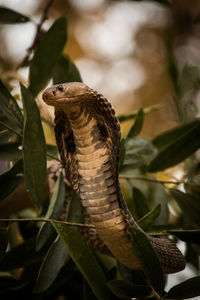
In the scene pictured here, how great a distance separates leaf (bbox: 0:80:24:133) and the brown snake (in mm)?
98

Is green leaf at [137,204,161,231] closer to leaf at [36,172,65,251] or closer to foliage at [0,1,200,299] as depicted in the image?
foliage at [0,1,200,299]

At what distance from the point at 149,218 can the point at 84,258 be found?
0.17 m

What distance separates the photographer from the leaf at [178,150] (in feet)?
3.72

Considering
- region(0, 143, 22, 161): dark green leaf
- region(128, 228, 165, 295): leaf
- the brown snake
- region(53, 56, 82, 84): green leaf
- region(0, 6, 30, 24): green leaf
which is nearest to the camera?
region(128, 228, 165, 295): leaf

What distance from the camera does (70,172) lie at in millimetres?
902

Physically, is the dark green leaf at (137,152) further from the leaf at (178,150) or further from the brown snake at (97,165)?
the brown snake at (97,165)

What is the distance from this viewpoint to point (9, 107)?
896 millimetres

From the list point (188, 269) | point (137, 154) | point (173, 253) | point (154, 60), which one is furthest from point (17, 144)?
point (154, 60)

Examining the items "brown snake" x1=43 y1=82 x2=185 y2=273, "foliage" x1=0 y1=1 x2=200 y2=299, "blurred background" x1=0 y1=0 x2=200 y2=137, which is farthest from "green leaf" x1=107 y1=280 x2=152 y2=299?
"blurred background" x1=0 y1=0 x2=200 y2=137

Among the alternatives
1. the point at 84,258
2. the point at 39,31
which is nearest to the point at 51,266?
the point at 84,258

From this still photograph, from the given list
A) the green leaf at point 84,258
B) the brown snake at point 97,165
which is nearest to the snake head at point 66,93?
the brown snake at point 97,165

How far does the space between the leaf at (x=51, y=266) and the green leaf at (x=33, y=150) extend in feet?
0.37

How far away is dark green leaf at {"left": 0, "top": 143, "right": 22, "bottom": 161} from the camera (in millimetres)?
993

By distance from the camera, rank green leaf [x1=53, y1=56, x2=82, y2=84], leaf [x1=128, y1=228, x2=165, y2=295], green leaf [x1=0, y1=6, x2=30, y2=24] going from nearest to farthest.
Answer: leaf [x1=128, y1=228, x2=165, y2=295]
green leaf [x1=53, y1=56, x2=82, y2=84]
green leaf [x1=0, y1=6, x2=30, y2=24]
